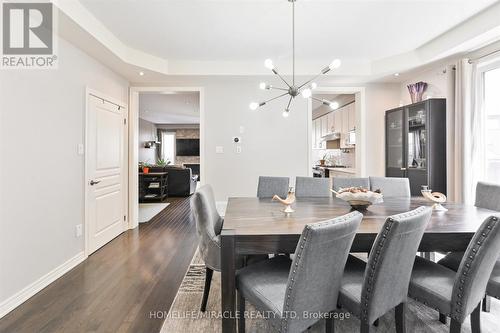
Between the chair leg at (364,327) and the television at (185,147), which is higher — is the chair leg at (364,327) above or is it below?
below

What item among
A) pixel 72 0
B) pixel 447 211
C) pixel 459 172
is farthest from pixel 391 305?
pixel 72 0

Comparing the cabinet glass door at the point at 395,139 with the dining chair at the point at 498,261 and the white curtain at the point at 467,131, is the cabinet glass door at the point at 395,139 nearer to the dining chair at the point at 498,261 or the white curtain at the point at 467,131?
the white curtain at the point at 467,131

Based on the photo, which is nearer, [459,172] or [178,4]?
[178,4]

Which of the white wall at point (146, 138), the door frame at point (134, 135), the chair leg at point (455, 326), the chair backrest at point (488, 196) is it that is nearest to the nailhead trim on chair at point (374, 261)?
the chair leg at point (455, 326)

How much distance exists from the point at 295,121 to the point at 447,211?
2717 millimetres

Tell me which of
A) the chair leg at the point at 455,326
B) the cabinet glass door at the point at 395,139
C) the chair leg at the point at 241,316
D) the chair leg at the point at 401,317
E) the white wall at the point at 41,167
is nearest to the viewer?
the chair leg at the point at 455,326

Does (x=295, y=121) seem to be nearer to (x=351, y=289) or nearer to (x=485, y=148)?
(x=485, y=148)

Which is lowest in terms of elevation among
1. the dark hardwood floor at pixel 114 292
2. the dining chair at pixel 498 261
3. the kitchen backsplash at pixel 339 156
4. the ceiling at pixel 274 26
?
the dark hardwood floor at pixel 114 292

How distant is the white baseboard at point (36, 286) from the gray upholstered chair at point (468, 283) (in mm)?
2909

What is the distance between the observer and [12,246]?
2.12 metres

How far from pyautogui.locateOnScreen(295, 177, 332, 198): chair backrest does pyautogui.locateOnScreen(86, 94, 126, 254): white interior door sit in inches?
→ 99.2

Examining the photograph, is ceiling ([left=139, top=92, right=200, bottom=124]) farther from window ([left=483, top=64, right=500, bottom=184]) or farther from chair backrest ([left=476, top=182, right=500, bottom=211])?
chair backrest ([left=476, top=182, right=500, bottom=211])

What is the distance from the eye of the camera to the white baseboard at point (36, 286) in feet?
6.72

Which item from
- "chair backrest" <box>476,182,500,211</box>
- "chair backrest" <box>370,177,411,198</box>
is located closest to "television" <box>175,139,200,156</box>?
"chair backrest" <box>370,177,411,198</box>
